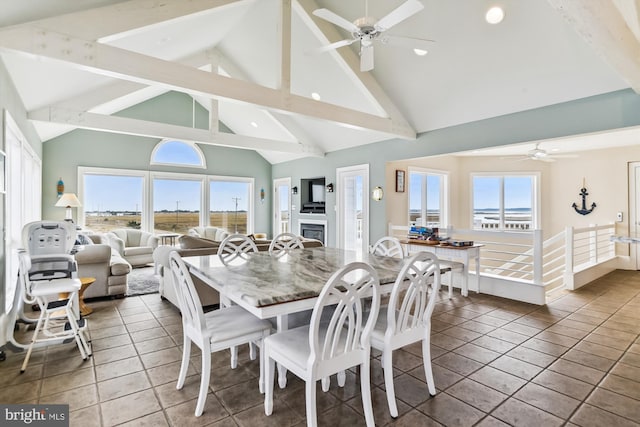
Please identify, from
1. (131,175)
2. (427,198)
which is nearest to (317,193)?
(427,198)

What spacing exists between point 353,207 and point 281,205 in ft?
10.4

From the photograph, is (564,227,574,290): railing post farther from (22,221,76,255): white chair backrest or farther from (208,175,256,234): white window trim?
(208,175,256,234): white window trim

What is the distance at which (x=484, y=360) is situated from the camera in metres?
2.71

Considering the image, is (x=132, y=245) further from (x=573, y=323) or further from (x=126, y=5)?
(x=573, y=323)

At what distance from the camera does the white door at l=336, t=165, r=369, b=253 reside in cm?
662

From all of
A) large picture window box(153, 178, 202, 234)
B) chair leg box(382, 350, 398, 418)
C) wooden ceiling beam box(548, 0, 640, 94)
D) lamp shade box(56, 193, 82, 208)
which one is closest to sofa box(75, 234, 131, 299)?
lamp shade box(56, 193, 82, 208)

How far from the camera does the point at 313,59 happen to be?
5270mm

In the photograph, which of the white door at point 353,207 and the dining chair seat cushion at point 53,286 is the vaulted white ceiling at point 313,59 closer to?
the white door at point 353,207

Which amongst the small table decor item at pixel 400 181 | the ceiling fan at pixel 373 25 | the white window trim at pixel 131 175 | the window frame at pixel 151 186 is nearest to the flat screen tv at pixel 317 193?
the small table decor item at pixel 400 181

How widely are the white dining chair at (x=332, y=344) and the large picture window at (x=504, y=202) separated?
6.63 metres

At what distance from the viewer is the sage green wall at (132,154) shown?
686 centimetres

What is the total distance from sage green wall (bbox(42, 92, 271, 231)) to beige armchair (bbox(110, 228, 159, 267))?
4.35ft

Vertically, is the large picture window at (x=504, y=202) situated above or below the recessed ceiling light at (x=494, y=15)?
below

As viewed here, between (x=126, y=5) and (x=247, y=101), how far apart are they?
1371 mm
